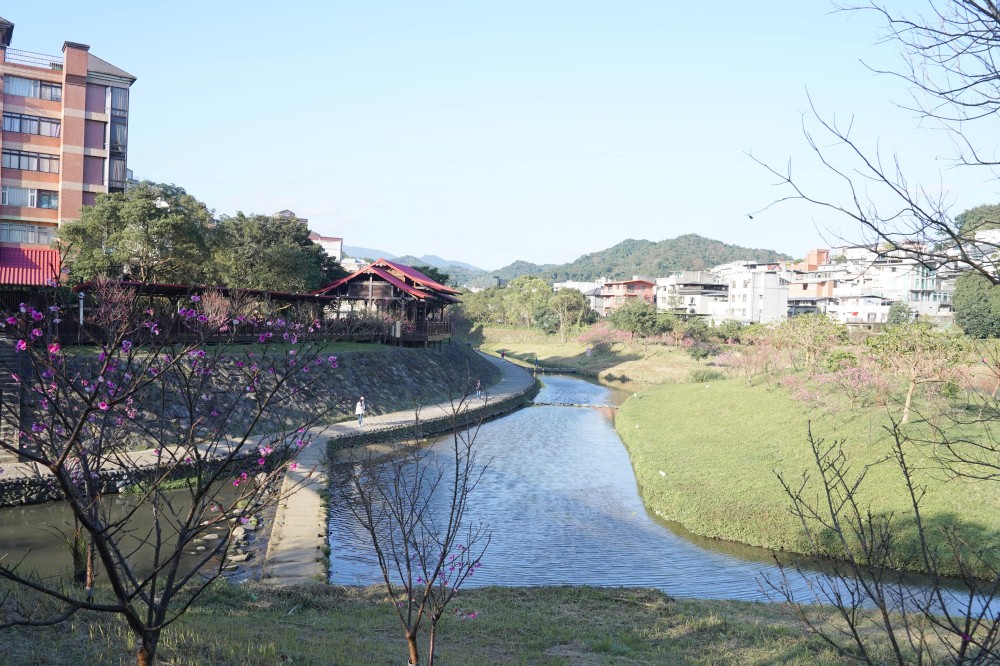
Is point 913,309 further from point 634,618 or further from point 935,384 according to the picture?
point 634,618

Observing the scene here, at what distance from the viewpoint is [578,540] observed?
1775 centimetres

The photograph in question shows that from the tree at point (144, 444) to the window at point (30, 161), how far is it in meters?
14.5

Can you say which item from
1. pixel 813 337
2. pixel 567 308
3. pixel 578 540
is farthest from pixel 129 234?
pixel 567 308

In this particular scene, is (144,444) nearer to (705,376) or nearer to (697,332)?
(705,376)

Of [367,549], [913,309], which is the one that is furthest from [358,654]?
[913,309]

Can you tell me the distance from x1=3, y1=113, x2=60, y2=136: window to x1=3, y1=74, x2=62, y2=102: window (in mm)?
1086

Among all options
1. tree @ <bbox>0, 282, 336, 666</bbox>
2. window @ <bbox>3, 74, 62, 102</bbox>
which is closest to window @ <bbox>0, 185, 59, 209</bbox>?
window @ <bbox>3, 74, 62, 102</bbox>

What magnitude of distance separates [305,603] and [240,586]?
1411 millimetres

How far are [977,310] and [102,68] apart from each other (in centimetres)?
5556

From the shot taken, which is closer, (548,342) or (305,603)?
(305,603)

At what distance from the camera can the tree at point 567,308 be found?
270ft

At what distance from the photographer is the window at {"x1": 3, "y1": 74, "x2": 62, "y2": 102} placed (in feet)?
123

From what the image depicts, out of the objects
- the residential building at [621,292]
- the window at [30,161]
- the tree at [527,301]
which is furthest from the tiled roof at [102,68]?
the residential building at [621,292]

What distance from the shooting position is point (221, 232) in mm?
40562
